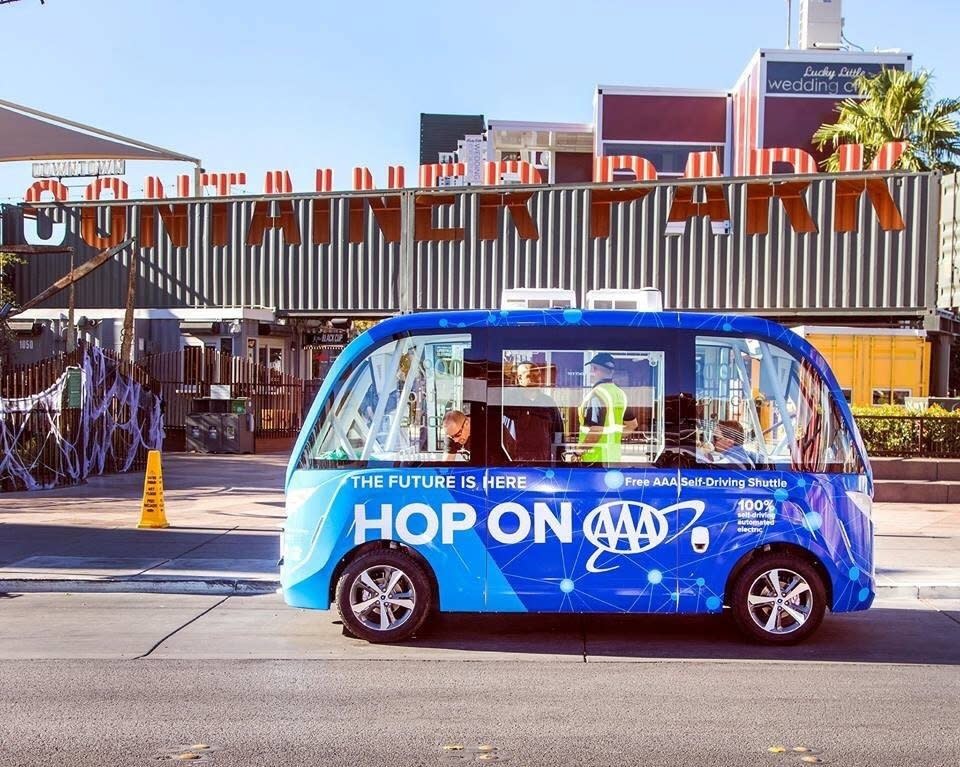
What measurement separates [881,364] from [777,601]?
18322 millimetres

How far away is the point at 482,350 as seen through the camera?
8.01 m

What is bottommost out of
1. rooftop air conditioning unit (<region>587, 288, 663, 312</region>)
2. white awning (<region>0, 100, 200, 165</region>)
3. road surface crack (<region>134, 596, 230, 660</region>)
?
road surface crack (<region>134, 596, 230, 660</region>)

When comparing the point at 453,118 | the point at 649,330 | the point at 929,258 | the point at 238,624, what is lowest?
the point at 238,624

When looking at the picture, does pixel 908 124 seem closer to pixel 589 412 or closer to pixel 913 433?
pixel 913 433

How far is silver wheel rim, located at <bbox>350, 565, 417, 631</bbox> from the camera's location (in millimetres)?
7918

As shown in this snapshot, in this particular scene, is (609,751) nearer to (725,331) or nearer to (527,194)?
(725,331)

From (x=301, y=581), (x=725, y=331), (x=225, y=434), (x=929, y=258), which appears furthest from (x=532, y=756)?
(x=929, y=258)

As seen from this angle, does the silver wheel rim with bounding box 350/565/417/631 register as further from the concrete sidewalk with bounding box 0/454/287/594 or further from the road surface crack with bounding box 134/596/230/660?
the concrete sidewalk with bounding box 0/454/287/594

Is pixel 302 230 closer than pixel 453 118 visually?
Yes

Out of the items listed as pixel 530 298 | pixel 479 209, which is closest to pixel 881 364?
pixel 479 209

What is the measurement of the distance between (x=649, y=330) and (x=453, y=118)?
180 ft

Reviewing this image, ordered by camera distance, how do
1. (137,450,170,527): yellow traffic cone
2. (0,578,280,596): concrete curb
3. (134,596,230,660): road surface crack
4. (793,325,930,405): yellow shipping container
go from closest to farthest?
(134,596,230,660): road surface crack → (0,578,280,596): concrete curb → (137,450,170,527): yellow traffic cone → (793,325,930,405): yellow shipping container

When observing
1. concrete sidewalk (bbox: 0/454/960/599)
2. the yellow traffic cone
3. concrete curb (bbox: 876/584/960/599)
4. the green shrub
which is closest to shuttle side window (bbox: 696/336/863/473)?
concrete curb (bbox: 876/584/960/599)

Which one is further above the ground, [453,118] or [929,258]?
[453,118]
